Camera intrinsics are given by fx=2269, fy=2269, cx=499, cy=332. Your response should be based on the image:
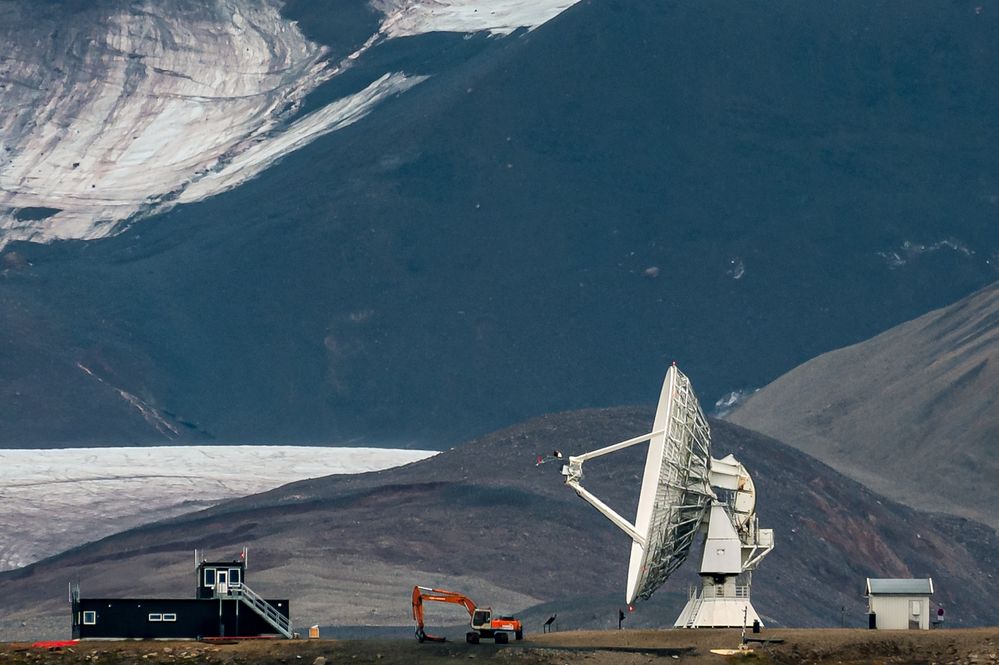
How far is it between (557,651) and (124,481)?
89827mm

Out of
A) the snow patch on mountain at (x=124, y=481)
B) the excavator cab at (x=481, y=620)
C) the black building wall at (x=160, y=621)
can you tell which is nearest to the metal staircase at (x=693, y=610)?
the excavator cab at (x=481, y=620)

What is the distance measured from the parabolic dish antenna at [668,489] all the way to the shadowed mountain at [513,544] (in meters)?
14.1

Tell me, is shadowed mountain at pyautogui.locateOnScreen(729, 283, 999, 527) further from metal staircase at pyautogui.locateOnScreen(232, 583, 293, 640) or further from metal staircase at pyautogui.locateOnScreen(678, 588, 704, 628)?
metal staircase at pyautogui.locateOnScreen(232, 583, 293, 640)

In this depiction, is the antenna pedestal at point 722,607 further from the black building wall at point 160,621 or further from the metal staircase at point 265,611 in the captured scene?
the black building wall at point 160,621

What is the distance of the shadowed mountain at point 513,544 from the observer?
300 ft

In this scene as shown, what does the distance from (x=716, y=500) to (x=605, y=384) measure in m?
121

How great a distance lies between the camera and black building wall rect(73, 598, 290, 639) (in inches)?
2391

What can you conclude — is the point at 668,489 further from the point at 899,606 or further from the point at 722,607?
the point at 899,606

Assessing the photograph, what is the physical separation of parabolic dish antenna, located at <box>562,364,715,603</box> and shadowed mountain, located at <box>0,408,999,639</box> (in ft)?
46.4

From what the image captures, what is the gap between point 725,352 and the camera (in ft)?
607

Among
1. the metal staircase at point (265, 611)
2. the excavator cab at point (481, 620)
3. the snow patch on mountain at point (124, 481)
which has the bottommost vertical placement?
the excavator cab at point (481, 620)

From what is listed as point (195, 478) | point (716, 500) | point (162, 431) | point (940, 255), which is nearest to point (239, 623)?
point (716, 500)

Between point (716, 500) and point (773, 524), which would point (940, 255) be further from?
point (716, 500)

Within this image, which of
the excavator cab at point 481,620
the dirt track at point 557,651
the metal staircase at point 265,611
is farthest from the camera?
the metal staircase at point 265,611
